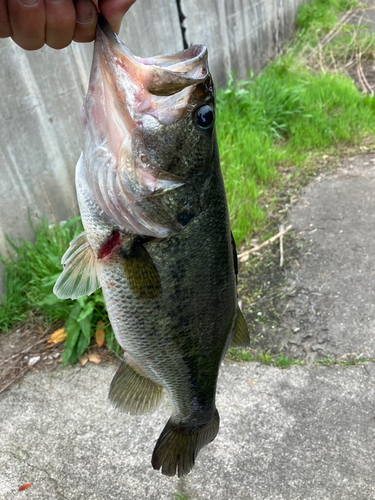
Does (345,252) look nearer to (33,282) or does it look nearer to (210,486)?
(210,486)

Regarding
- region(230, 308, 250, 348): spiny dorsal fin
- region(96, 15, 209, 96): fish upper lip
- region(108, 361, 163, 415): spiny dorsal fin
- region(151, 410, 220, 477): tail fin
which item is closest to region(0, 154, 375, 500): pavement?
region(151, 410, 220, 477): tail fin

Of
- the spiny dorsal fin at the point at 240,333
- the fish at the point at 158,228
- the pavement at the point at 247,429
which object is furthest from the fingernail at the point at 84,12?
the pavement at the point at 247,429

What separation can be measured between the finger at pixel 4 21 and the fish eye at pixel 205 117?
0.64 meters

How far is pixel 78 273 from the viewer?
4.64 feet

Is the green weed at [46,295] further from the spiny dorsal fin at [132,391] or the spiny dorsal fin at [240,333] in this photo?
the spiny dorsal fin at [240,333]

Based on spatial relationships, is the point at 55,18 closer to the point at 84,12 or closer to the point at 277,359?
the point at 84,12

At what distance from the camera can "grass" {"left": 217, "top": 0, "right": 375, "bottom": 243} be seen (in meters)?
4.23

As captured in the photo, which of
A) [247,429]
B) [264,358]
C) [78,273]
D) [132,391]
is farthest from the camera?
[264,358]

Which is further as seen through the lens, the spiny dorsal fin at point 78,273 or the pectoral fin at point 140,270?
the spiny dorsal fin at point 78,273

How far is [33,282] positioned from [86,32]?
7.37ft

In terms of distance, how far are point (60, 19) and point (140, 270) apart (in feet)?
2.57

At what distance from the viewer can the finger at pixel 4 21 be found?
1.18 m

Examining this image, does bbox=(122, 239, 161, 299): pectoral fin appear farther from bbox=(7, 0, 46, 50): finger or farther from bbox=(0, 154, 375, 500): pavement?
bbox=(0, 154, 375, 500): pavement

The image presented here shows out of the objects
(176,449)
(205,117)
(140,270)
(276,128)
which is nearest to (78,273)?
(140,270)
